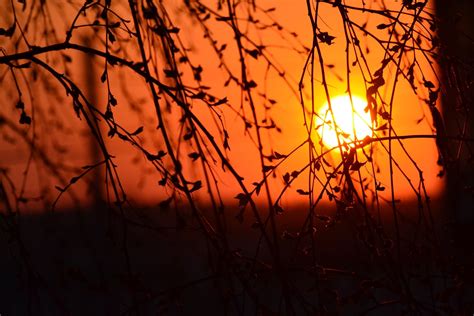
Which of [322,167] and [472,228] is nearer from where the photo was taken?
[322,167]

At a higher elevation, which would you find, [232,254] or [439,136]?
[439,136]

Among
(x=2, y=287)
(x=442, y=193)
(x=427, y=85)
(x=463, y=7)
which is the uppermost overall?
(x=463, y=7)

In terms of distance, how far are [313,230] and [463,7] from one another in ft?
4.63

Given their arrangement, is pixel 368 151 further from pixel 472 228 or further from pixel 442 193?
pixel 442 193

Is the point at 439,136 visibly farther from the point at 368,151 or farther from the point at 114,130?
the point at 114,130

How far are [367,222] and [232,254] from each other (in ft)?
1.07

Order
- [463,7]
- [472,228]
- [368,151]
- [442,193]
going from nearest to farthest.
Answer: [368,151], [472,228], [463,7], [442,193]

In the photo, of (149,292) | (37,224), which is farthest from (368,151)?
(37,224)

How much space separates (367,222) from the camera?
63.3 inches

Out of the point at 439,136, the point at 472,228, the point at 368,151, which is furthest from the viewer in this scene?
the point at 472,228

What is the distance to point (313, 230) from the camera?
159 cm

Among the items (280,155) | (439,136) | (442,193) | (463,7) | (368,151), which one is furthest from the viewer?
(442,193)

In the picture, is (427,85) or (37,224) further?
(37,224)

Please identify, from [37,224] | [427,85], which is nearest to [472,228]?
[427,85]
